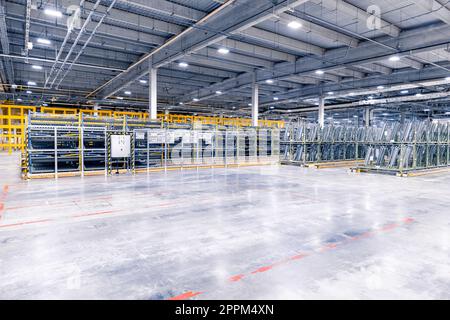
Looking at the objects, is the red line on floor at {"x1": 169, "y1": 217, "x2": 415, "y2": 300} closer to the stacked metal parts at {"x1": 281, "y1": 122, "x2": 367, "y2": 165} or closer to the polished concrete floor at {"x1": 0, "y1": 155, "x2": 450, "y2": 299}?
the polished concrete floor at {"x1": 0, "y1": 155, "x2": 450, "y2": 299}

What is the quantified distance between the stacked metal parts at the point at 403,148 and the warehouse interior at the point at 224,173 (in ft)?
0.30

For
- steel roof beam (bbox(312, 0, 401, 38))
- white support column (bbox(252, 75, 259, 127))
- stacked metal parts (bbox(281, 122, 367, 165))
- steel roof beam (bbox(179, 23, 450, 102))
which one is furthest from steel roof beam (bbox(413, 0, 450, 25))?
white support column (bbox(252, 75, 259, 127))

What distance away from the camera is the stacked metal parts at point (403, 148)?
13109 mm

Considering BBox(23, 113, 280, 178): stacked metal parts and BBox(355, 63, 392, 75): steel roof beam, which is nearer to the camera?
BBox(23, 113, 280, 178): stacked metal parts

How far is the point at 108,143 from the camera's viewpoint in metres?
12.7

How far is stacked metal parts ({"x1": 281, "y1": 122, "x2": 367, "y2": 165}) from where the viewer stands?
17609 mm

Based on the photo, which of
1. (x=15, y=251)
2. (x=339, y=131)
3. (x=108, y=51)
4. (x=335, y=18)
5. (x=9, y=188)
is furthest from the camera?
(x=339, y=131)

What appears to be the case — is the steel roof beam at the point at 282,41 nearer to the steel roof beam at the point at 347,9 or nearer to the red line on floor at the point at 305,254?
the steel roof beam at the point at 347,9

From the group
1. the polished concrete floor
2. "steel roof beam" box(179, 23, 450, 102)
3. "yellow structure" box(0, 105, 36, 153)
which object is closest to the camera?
the polished concrete floor

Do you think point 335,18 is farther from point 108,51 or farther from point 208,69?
point 108,51

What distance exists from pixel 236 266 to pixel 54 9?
9.74 m

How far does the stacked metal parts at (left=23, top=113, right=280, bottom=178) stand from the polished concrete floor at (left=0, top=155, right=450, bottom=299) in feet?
14.4

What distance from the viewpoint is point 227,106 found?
34.3 meters

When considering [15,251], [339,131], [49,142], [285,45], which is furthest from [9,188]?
[339,131]
